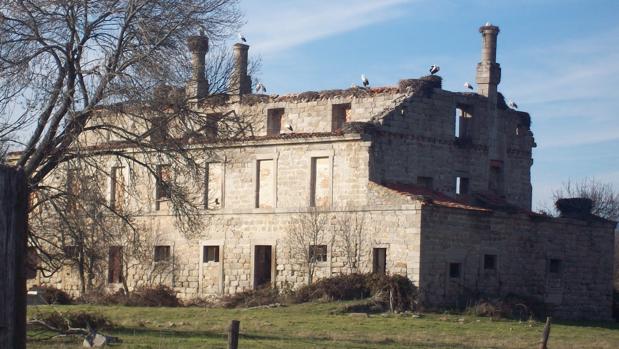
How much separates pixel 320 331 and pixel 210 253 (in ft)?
51.4

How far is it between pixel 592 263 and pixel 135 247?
22786 millimetres

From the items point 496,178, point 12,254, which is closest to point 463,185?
point 496,178

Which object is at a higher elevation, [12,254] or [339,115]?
[339,115]

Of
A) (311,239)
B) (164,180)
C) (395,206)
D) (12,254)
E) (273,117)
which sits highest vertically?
(273,117)

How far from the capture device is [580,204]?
141 feet

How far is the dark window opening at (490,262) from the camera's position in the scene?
1474 inches

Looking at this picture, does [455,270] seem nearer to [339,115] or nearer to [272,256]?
[272,256]

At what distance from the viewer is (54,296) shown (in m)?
39.1

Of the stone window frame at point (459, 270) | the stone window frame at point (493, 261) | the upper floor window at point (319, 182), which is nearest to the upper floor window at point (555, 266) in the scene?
the stone window frame at point (493, 261)

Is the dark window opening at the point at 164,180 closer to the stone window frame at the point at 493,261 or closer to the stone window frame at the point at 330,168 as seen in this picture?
the stone window frame at the point at 330,168

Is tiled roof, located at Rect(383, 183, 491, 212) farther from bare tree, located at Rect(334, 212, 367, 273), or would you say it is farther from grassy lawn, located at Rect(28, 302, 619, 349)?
grassy lawn, located at Rect(28, 302, 619, 349)

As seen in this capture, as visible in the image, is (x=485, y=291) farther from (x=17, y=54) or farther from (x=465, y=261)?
(x=17, y=54)

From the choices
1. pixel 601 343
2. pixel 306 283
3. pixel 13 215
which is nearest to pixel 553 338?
pixel 601 343

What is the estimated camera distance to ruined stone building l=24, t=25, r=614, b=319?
3581 cm
